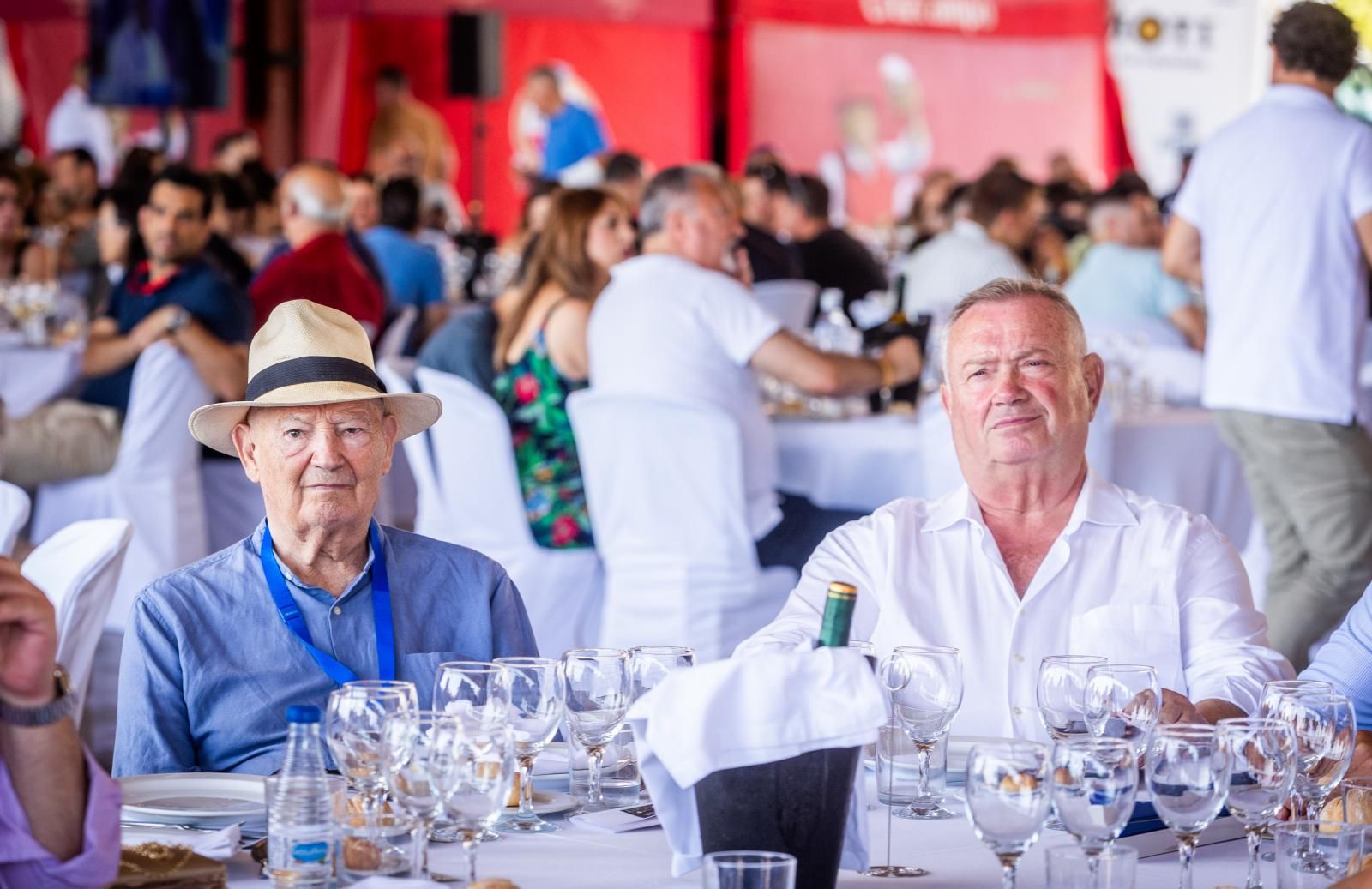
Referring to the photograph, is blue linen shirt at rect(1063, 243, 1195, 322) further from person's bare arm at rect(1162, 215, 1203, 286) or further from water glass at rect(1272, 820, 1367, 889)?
water glass at rect(1272, 820, 1367, 889)

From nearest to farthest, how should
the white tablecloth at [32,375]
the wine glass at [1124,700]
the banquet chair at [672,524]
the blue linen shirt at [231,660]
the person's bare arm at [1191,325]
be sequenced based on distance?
the wine glass at [1124,700] < the blue linen shirt at [231,660] < the banquet chair at [672,524] < the white tablecloth at [32,375] < the person's bare arm at [1191,325]

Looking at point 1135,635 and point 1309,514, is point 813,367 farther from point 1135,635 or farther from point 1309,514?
point 1135,635

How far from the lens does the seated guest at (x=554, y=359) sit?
5.29 meters

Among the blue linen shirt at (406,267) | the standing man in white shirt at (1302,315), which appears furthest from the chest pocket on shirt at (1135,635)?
the blue linen shirt at (406,267)

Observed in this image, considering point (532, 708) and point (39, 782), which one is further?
point (532, 708)

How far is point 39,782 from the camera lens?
1.71m

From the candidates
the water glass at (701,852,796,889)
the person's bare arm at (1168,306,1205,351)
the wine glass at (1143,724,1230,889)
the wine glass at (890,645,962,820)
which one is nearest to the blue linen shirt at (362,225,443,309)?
the person's bare arm at (1168,306,1205,351)

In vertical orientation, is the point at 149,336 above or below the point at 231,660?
above

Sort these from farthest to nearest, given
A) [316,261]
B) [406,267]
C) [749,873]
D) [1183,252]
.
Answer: [406,267] → [316,261] → [1183,252] → [749,873]

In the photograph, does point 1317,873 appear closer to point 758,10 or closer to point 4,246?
point 4,246

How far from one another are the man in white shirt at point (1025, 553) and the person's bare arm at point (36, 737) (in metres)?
1.20

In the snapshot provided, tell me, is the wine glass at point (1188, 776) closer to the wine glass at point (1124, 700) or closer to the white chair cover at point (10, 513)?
the wine glass at point (1124, 700)

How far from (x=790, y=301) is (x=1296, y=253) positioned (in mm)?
2817

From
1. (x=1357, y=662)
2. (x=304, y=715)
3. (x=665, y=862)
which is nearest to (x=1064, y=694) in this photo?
(x=665, y=862)
